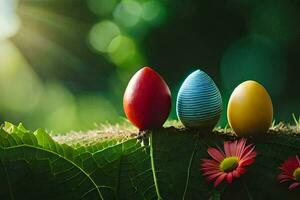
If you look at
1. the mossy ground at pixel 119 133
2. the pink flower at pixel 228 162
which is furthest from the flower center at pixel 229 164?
the mossy ground at pixel 119 133

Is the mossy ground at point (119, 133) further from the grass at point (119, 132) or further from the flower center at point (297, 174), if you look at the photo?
the flower center at point (297, 174)

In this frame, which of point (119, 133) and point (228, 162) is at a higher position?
point (119, 133)

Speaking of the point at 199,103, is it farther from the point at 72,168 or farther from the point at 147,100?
the point at 72,168

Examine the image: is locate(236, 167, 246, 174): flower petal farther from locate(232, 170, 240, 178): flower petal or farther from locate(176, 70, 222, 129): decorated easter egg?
locate(176, 70, 222, 129): decorated easter egg

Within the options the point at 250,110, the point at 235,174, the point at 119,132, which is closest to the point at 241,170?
the point at 235,174

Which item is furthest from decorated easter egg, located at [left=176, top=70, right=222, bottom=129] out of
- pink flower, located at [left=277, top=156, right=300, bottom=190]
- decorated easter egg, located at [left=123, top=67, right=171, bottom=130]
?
pink flower, located at [left=277, top=156, right=300, bottom=190]

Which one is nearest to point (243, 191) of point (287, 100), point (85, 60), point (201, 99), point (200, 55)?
point (201, 99)
